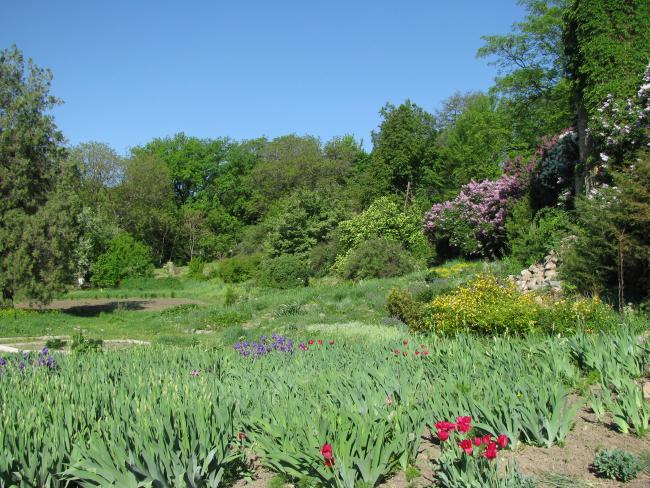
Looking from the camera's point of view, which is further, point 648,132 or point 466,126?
point 466,126

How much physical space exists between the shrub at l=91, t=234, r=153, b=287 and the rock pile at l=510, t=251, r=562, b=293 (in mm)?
24273

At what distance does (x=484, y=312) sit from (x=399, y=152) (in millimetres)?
29859

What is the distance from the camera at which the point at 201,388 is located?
5.05m

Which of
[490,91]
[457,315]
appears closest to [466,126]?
[490,91]

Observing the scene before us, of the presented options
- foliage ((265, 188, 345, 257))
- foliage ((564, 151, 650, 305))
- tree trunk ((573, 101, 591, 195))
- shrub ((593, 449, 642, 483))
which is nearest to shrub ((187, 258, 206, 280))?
foliage ((265, 188, 345, 257))

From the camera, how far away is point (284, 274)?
23.8 metres

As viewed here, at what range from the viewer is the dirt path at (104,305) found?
2164cm

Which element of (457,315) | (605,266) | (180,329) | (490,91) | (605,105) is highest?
(490,91)

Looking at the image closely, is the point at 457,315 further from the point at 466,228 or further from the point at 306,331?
the point at 466,228

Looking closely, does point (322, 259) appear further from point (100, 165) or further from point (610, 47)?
point (100, 165)

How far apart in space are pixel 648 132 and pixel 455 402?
399 inches

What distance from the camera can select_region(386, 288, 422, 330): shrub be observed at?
38.7ft

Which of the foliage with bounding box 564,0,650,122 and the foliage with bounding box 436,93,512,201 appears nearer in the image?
the foliage with bounding box 564,0,650,122

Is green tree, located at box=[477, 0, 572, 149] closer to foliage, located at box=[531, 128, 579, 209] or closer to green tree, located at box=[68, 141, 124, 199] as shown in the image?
foliage, located at box=[531, 128, 579, 209]
